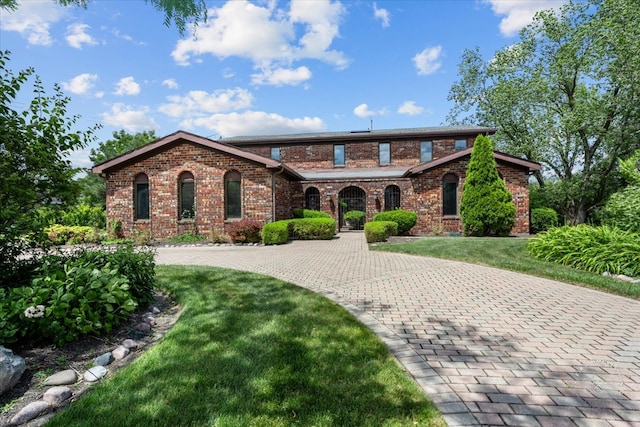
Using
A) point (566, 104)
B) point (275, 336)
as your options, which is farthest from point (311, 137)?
point (275, 336)

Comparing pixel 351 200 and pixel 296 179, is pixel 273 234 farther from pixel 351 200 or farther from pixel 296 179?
pixel 351 200

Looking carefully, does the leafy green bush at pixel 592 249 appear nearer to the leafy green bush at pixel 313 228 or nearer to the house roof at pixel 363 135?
the leafy green bush at pixel 313 228

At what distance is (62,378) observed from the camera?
2734 millimetres

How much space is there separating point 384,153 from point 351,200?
13.8 feet

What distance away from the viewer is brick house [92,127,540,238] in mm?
14539

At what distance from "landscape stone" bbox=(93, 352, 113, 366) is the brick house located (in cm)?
1128

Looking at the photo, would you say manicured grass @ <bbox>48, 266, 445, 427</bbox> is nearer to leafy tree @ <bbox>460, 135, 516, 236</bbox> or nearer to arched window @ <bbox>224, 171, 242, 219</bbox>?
arched window @ <bbox>224, 171, 242, 219</bbox>

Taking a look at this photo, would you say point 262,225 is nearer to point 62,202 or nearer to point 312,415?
point 62,202

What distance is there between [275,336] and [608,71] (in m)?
23.4

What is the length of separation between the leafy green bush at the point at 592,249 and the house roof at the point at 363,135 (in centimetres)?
1325

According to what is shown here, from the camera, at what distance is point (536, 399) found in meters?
2.44

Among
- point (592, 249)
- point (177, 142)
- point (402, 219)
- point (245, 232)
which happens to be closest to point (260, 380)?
point (592, 249)

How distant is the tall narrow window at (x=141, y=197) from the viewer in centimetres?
1498

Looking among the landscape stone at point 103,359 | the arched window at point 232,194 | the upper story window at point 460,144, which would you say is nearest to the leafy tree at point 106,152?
the arched window at point 232,194
